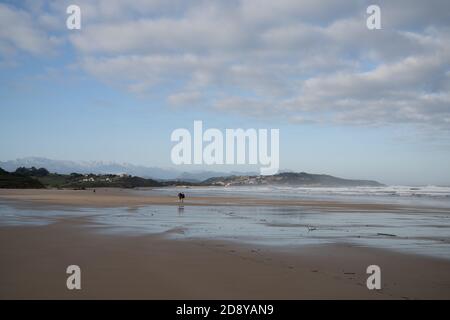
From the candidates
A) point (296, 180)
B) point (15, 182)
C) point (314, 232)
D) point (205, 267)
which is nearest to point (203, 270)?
point (205, 267)

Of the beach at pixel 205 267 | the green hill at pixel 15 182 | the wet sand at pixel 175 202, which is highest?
the green hill at pixel 15 182

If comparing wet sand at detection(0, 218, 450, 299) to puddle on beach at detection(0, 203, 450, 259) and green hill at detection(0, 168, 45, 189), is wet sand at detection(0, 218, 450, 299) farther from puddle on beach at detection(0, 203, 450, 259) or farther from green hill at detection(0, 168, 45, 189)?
green hill at detection(0, 168, 45, 189)

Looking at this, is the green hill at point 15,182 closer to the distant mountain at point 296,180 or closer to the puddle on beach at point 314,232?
the puddle on beach at point 314,232

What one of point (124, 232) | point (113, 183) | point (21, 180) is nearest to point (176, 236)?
point (124, 232)

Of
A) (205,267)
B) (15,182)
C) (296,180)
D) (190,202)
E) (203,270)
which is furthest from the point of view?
(296,180)

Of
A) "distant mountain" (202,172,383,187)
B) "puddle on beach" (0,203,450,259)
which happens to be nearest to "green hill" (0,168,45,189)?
"puddle on beach" (0,203,450,259)

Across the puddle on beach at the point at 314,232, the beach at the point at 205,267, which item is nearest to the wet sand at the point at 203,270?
the beach at the point at 205,267

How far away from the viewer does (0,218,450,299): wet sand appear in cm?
643

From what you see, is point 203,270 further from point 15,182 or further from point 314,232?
point 15,182

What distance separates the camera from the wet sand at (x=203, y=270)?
643 cm

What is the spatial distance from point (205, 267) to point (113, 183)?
104 m

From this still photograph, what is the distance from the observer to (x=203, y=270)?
7902 mm
